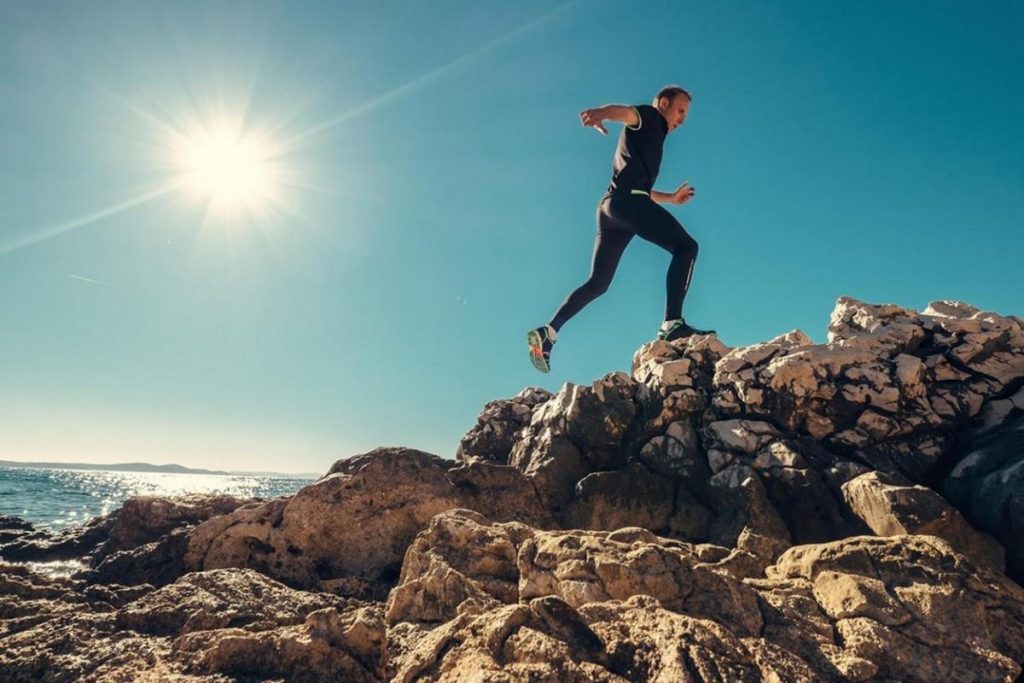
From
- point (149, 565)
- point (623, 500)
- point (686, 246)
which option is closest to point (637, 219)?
point (686, 246)

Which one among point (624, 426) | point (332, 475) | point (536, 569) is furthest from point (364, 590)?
point (624, 426)

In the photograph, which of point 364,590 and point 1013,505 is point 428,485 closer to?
point 364,590

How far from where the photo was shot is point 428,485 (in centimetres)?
640

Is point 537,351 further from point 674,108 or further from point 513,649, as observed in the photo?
point 513,649

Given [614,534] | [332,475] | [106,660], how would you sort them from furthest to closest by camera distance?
[332,475] → [614,534] → [106,660]

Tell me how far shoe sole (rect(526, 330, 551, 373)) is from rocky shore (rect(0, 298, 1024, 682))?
2.24 feet

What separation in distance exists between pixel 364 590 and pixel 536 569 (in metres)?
2.46

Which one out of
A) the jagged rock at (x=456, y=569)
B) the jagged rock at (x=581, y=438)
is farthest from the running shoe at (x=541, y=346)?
the jagged rock at (x=456, y=569)

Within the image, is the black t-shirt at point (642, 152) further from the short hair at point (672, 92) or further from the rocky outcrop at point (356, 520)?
the rocky outcrop at point (356, 520)

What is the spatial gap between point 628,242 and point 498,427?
3919 mm

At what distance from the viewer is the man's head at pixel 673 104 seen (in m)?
7.58

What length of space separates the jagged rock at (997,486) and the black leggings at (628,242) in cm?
375

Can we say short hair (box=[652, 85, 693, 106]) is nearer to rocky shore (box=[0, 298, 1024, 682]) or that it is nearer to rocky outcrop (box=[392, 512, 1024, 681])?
rocky shore (box=[0, 298, 1024, 682])

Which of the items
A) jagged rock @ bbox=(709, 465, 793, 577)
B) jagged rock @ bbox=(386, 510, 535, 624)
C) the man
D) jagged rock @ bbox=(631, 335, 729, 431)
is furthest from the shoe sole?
jagged rock @ bbox=(386, 510, 535, 624)
